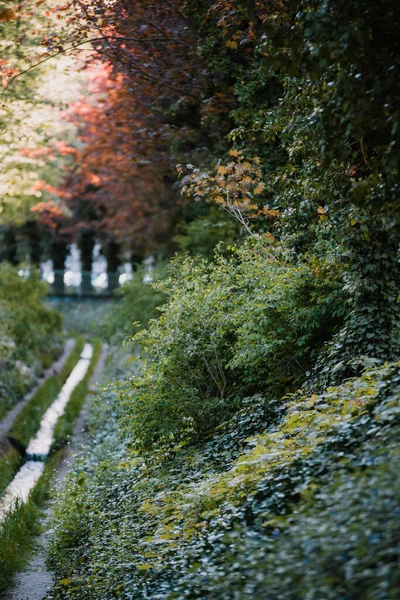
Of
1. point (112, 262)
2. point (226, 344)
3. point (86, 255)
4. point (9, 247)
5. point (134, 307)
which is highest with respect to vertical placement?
point (9, 247)

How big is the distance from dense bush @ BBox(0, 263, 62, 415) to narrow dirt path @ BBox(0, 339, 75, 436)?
0.17 meters

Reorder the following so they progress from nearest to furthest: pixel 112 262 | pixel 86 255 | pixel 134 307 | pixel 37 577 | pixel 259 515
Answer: pixel 259 515 → pixel 37 577 → pixel 134 307 → pixel 112 262 → pixel 86 255

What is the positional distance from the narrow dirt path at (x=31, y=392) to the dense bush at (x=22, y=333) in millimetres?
166

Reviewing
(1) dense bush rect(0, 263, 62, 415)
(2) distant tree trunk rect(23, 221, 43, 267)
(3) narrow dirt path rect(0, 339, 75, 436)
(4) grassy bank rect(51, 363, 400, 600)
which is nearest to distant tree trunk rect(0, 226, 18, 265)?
(2) distant tree trunk rect(23, 221, 43, 267)

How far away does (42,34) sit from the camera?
35.2 feet

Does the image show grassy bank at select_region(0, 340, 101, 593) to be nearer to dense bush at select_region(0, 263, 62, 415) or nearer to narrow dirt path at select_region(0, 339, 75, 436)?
narrow dirt path at select_region(0, 339, 75, 436)

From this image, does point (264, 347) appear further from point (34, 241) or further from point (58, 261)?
point (58, 261)

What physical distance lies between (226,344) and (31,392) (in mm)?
9519

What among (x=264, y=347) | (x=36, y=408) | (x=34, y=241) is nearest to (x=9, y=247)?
(x=34, y=241)

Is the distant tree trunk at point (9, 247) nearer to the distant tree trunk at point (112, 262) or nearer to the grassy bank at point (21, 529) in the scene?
the distant tree trunk at point (112, 262)

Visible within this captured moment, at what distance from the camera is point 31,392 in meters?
16.6

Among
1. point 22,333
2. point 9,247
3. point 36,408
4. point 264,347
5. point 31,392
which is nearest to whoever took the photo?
point 264,347

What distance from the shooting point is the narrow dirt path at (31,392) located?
1344 centimetres

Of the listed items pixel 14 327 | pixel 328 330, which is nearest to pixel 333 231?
pixel 328 330
